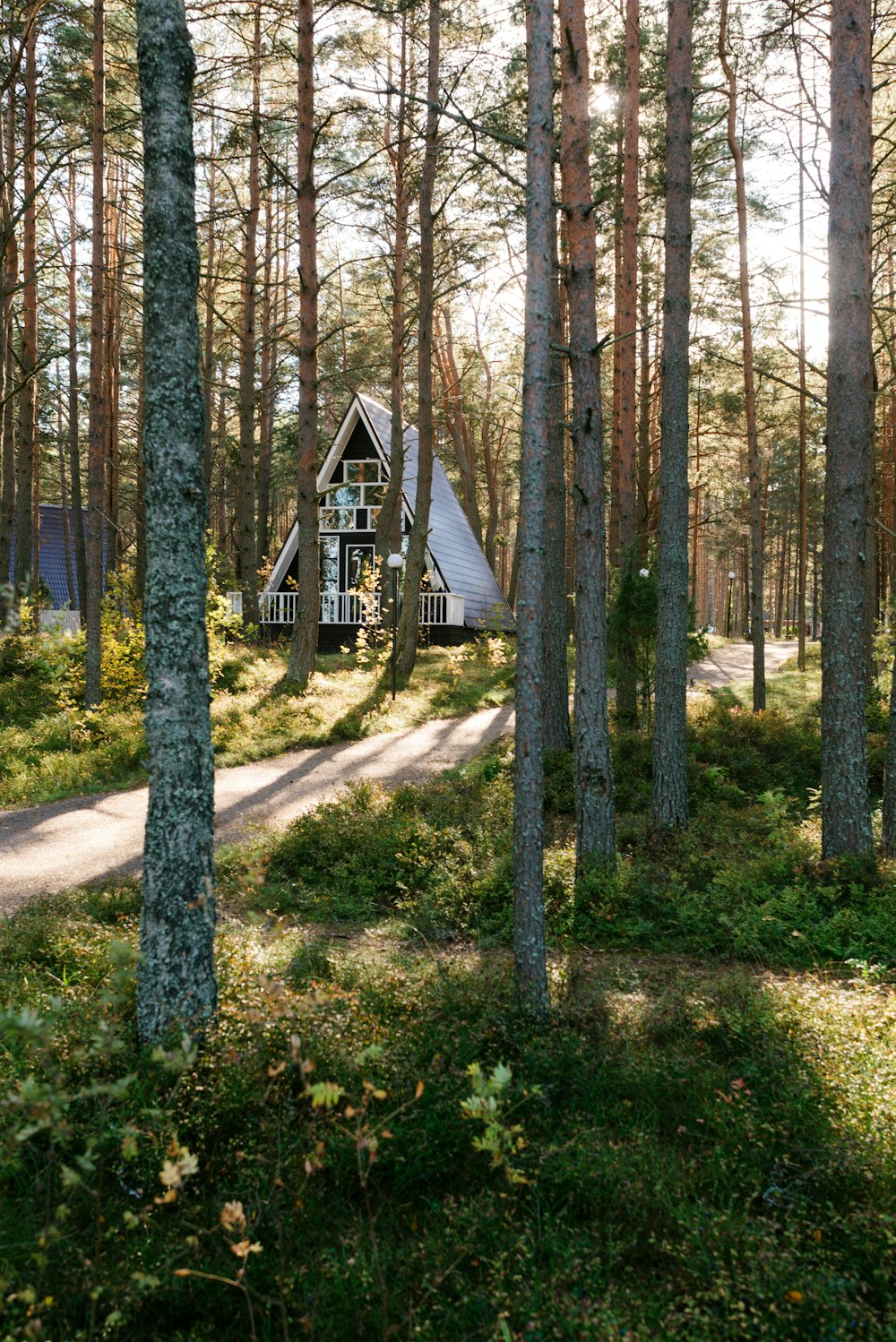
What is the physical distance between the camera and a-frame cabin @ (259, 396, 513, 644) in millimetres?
21875

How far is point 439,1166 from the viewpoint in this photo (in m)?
3.38

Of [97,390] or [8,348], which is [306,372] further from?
[8,348]

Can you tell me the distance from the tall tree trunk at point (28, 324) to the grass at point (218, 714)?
190 cm

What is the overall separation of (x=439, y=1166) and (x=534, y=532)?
10.5ft

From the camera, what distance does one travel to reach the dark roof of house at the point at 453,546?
2233cm

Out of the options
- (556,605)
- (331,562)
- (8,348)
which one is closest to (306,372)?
(8,348)

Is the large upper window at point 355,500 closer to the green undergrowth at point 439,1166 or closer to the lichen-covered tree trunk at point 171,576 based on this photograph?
the lichen-covered tree trunk at point 171,576

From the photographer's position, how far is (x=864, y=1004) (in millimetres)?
4570

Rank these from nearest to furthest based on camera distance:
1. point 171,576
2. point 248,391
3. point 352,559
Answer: point 171,576, point 248,391, point 352,559

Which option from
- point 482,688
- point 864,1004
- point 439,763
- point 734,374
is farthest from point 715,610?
point 864,1004

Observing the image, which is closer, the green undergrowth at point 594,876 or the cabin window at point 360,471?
the green undergrowth at point 594,876

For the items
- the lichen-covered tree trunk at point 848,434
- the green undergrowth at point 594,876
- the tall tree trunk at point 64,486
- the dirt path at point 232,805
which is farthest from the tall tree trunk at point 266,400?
the lichen-covered tree trunk at point 848,434

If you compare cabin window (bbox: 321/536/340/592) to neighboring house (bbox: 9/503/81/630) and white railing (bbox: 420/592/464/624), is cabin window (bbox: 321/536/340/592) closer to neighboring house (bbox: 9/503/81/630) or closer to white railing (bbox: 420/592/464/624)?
white railing (bbox: 420/592/464/624)

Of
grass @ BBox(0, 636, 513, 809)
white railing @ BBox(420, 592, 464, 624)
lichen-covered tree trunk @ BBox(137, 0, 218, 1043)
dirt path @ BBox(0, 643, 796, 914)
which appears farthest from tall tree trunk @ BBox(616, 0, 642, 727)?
lichen-covered tree trunk @ BBox(137, 0, 218, 1043)
